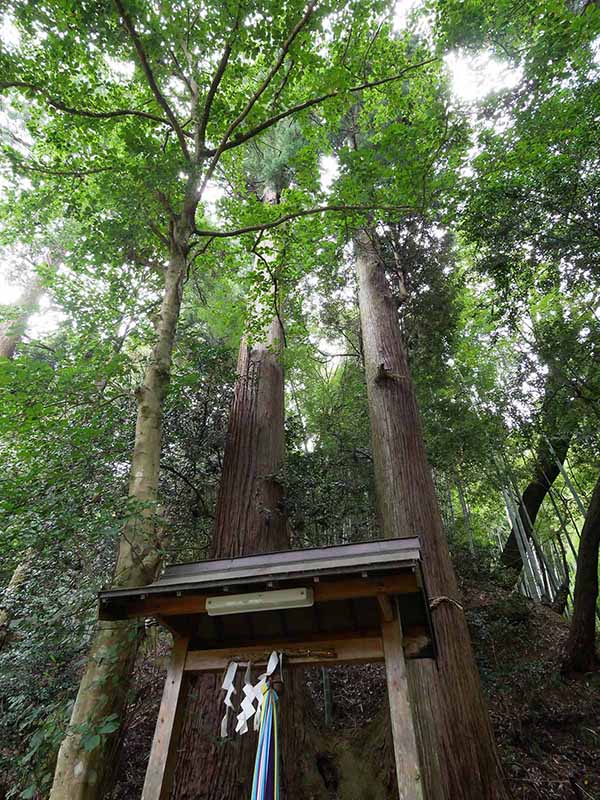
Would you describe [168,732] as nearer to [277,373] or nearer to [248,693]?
[248,693]

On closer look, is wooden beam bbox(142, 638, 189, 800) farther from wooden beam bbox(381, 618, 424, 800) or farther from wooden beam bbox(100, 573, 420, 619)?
wooden beam bbox(381, 618, 424, 800)

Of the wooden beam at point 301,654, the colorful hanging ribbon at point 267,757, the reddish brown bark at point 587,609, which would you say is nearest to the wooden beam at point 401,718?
the wooden beam at point 301,654

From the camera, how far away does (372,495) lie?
6.34 m

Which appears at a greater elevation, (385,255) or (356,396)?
(385,255)

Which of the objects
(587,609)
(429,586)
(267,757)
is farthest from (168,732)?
(587,609)

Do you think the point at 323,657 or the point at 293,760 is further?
the point at 293,760

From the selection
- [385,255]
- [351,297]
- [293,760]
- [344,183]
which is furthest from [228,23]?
[293,760]

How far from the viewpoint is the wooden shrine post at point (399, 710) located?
1.77 metres

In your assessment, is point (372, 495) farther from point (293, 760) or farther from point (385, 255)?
point (385, 255)

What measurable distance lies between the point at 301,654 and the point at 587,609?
4303 mm

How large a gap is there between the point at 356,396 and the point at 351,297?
2.12 metres

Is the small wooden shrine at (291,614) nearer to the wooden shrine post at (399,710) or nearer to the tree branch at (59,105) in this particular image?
the wooden shrine post at (399,710)

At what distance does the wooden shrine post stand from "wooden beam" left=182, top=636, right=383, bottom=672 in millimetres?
121

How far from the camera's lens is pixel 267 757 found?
1.97 m
